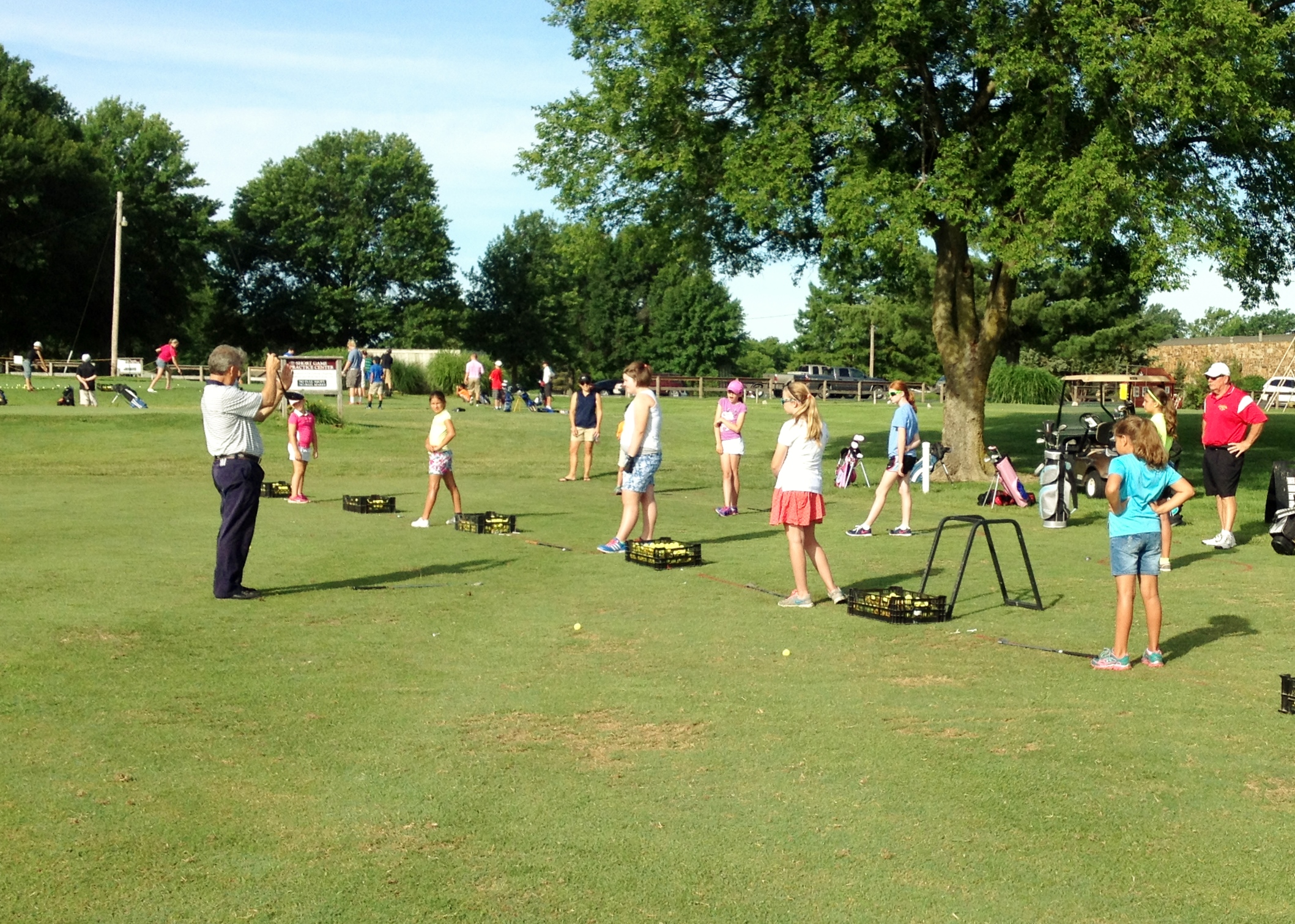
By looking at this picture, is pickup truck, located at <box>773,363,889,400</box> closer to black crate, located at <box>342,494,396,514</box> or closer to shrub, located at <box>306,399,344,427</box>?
shrub, located at <box>306,399,344,427</box>

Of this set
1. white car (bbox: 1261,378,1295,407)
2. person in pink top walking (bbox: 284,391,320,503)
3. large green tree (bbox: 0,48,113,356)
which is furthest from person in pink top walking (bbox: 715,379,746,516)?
large green tree (bbox: 0,48,113,356)

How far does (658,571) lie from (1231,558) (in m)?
6.50

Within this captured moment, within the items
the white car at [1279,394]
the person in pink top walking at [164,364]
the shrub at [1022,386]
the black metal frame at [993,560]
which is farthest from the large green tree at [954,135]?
the white car at [1279,394]

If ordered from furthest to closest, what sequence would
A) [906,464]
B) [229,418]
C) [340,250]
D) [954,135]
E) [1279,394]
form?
[340,250], [1279,394], [954,135], [906,464], [229,418]

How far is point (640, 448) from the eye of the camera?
13.5m

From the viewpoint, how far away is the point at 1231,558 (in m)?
14.7

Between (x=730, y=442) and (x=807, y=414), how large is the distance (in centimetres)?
784

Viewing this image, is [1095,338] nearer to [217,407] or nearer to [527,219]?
[527,219]

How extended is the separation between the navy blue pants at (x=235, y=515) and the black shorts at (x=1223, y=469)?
34.7 feet

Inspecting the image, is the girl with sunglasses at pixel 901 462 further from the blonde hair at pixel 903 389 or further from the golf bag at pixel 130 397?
the golf bag at pixel 130 397

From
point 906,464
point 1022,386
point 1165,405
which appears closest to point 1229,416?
point 1165,405

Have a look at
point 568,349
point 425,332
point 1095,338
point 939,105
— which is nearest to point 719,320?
point 568,349

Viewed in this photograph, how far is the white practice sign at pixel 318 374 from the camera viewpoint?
1287 inches

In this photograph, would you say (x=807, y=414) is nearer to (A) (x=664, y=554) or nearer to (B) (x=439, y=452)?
(A) (x=664, y=554)
